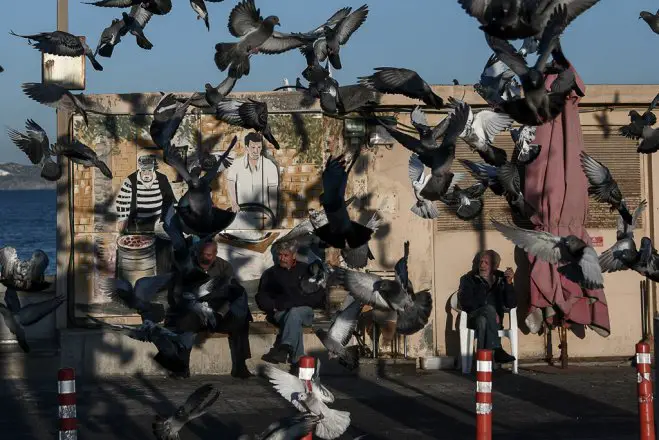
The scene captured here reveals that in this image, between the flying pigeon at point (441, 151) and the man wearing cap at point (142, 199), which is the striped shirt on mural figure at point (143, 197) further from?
the flying pigeon at point (441, 151)

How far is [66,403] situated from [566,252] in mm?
5312

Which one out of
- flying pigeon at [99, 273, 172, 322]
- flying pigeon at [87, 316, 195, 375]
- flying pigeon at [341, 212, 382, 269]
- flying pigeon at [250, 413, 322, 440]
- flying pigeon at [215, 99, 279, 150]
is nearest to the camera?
flying pigeon at [250, 413, 322, 440]

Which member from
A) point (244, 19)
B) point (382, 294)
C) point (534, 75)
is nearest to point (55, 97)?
point (244, 19)

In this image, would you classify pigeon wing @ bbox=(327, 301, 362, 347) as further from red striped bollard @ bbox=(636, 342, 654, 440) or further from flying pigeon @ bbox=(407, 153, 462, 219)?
red striped bollard @ bbox=(636, 342, 654, 440)

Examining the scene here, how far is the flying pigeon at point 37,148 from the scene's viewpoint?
16.0m

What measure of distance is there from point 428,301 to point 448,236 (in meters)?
3.35

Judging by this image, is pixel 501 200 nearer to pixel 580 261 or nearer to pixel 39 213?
pixel 580 261

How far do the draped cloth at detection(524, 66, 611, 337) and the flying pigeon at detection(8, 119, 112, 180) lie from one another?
4990 mm

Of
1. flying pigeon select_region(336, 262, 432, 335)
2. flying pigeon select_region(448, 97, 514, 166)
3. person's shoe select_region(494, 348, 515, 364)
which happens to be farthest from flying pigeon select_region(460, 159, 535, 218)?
flying pigeon select_region(336, 262, 432, 335)

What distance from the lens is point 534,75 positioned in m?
12.1

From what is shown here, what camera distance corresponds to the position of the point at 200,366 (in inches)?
657

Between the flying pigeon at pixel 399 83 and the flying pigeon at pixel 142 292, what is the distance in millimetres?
3001

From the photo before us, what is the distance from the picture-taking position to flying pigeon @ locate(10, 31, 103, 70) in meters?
15.8

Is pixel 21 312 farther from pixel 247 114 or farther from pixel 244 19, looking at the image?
pixel 244 19
